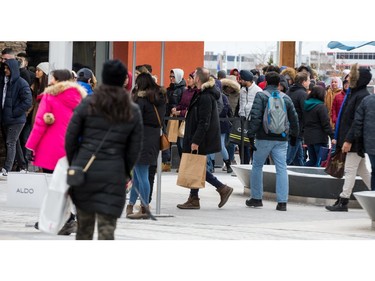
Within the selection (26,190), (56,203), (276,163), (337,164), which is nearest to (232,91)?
(276,163)

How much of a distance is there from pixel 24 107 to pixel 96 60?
3604mm

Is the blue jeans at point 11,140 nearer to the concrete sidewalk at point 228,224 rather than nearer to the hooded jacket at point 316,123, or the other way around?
the concrete sidewalk at point 228,224

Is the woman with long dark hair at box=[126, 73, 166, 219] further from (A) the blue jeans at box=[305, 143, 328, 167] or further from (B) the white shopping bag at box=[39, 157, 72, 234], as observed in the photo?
(A) the blue jeans at box=[305, 143, 328, 167]

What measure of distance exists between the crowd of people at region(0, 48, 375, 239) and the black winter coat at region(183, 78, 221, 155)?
13mm

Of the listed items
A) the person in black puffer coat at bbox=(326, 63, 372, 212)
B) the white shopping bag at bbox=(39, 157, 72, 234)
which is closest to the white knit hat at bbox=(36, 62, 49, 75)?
the person in black puffer coat at bbox=(326, 63, 372, 212)

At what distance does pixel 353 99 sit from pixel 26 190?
428cm

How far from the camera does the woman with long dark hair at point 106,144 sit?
26.4 feet

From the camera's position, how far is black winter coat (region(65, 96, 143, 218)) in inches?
316

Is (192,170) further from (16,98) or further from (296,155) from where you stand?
(296,155)

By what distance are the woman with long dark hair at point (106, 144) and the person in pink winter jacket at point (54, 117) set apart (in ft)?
8.09

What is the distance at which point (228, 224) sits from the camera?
12938mm
